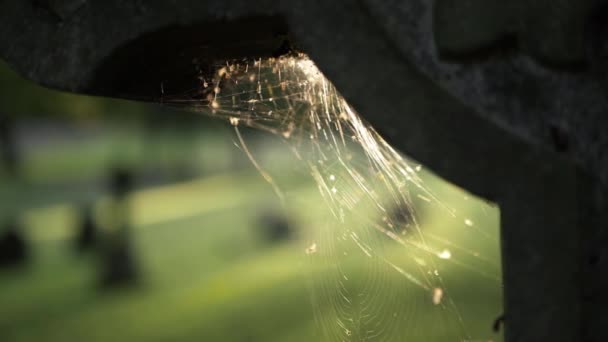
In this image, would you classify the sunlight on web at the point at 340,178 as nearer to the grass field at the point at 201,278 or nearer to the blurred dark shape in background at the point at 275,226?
the grass field at the point at 201,278

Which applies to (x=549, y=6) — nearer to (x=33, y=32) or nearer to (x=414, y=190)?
(x=33, y=32)

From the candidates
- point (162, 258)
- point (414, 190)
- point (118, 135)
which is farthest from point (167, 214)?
point (414, 190)

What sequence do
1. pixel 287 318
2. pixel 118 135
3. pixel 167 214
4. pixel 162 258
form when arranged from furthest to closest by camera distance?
pixel 167 214, pixel 162 258, pixel 118 135, pixel 287 318

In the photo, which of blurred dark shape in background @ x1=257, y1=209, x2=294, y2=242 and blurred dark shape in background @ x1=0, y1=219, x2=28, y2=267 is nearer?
blurred dark shape in background @ x1=0, y1=219, x2=28, y2=267

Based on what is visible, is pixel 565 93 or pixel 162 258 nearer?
pixel 565 93

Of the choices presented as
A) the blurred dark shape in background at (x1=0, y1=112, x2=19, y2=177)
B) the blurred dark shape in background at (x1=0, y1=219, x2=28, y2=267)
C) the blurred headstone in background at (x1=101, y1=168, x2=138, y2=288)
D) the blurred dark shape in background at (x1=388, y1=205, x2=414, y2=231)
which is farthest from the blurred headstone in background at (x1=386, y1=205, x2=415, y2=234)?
the blurred dark shape in background at (x1=0, y1=219, x2=28, y2=267)

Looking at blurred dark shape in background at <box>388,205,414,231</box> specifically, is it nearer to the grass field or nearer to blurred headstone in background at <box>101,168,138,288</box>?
the grass field

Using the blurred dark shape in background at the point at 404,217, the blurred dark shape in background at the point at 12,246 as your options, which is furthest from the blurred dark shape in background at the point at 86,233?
the blurred dark shape in background at the point at 404,217
